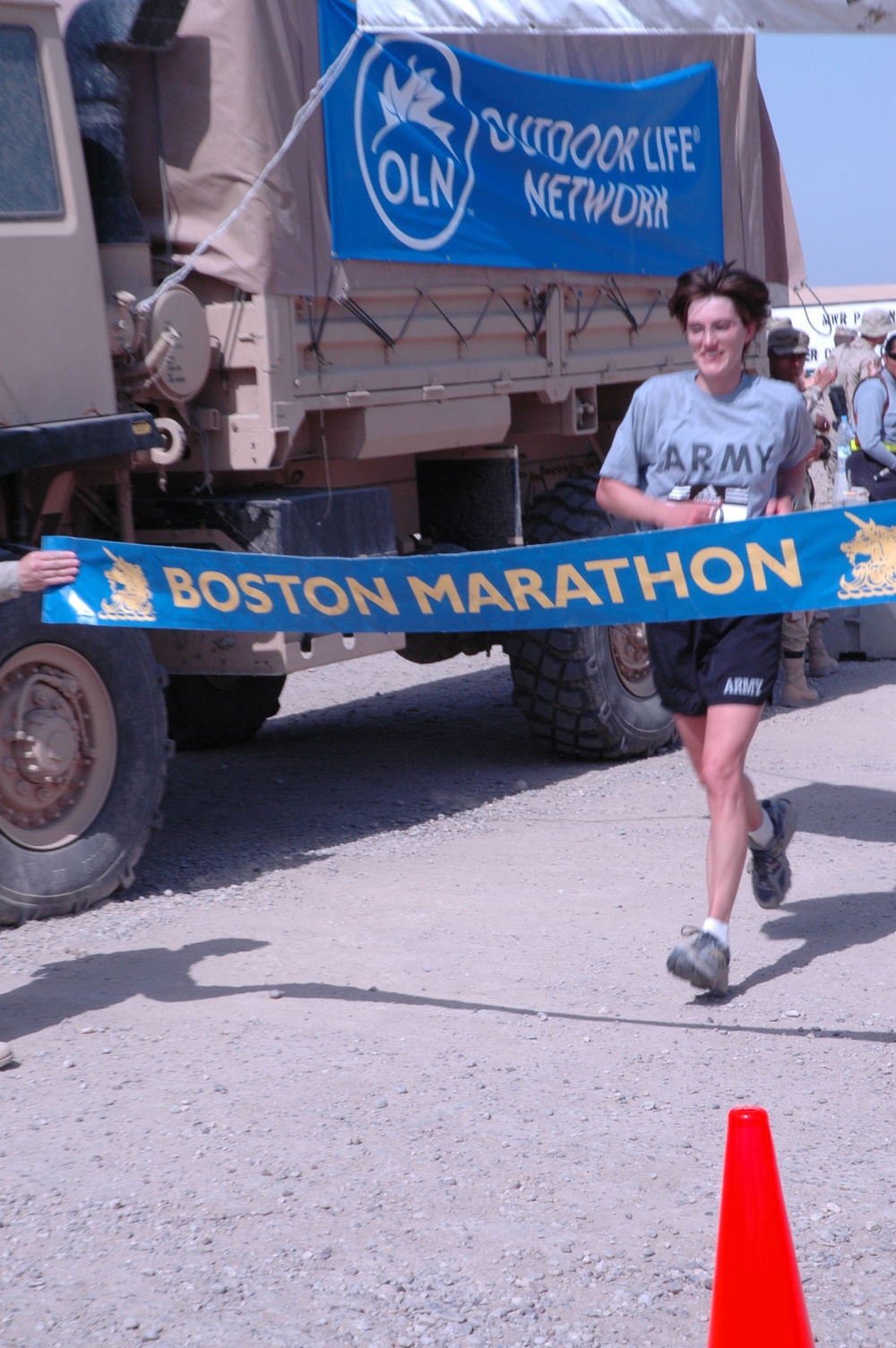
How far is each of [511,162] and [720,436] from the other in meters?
3.06

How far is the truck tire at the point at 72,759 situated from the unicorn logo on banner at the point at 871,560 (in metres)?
2.50

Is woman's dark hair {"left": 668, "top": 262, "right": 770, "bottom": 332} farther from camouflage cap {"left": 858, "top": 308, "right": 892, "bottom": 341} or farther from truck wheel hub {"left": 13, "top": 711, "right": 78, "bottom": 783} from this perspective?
camouflage cap {"left": 858, "top": 308, "right": 892, "bottom": 341}

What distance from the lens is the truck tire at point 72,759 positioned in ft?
17.1

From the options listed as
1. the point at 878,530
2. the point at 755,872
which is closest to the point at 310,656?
the point at 755,872

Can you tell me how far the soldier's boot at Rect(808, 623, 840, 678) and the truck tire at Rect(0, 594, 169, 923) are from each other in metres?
5.39

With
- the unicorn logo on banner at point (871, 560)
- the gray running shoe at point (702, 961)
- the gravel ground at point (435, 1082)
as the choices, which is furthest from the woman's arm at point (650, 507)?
the gravel ground at point (435, 1082)

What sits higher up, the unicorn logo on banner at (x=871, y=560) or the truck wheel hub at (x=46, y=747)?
the unicorn logo on banner at (x=871, y=560)

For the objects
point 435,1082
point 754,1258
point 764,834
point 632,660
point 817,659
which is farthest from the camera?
point 817,659

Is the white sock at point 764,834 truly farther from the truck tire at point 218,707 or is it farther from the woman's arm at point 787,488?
the truck tire at point 218,707

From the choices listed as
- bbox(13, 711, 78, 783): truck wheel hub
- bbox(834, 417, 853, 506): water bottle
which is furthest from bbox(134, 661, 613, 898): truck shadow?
bbox(834, 417, 853, 506): water bottle

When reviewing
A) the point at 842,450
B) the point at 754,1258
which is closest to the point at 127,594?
the point at 754,1258

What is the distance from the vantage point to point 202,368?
5.91 metres

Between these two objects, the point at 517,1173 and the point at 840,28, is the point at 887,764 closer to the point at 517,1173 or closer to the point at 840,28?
the point at 840,28

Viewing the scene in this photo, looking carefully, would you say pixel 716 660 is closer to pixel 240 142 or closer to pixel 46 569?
pixel 46 569
